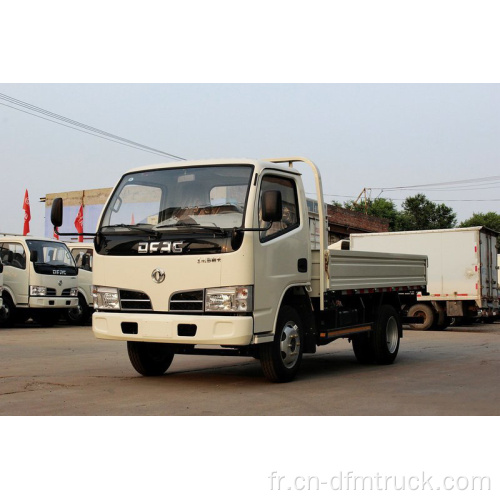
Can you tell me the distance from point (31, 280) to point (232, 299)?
13.8 m

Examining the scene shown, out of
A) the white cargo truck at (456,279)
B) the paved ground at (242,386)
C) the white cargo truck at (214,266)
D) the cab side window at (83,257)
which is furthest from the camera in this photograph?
the cab side window at (83,257)

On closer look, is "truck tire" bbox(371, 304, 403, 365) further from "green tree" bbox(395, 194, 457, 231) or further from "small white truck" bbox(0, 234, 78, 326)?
"green tree" bbox(395, 194, 457, 231)

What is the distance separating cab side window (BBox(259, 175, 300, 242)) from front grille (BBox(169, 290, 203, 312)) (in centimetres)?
100

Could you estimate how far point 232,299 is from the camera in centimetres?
802

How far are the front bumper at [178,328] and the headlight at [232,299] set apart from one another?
0.33 feet

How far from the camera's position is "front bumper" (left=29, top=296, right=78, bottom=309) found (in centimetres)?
2045

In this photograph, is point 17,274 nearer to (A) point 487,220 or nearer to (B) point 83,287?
(B) point 83,287

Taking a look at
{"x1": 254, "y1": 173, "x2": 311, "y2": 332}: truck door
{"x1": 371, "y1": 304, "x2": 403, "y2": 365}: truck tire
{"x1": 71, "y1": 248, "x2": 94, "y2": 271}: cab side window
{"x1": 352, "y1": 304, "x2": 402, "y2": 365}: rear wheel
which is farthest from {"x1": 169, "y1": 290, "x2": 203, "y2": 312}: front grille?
{"x1": 71, "y1": 248, "x2": 94, "y2": 271}: cab side window

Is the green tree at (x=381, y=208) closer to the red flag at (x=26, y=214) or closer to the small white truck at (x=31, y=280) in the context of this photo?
the red flag at (x=26, y=214)

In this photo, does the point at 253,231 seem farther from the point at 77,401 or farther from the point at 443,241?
the point at 443,241

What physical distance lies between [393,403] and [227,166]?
10.6 ft

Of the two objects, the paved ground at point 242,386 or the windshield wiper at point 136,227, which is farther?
the windshield wiper at point 136,227

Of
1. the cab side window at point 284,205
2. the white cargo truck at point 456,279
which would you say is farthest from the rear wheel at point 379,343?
the white cargo truck at point 456,279

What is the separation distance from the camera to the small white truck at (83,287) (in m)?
22.4
